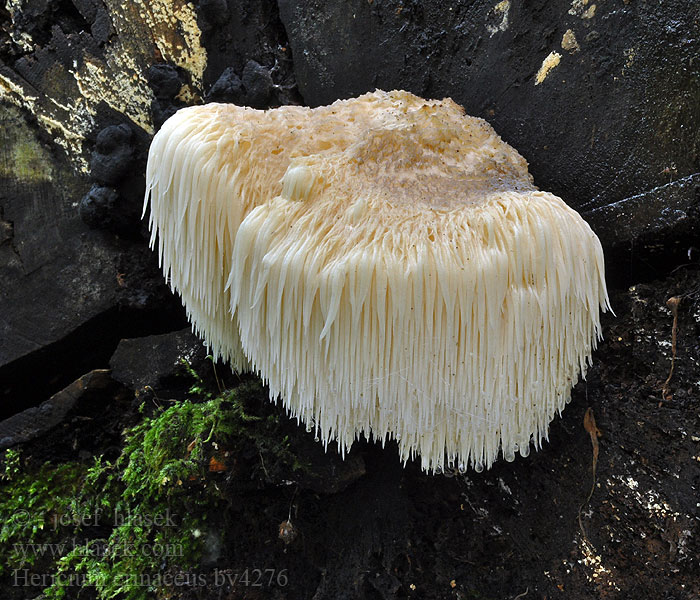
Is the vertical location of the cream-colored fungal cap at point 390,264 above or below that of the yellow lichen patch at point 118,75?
below

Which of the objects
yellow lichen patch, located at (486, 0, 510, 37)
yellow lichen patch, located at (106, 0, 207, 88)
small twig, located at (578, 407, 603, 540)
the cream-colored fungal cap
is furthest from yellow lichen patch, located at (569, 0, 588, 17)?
yellow lichen patch, located at (106, 0, 207, 88)

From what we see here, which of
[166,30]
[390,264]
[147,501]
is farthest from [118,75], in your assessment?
[147,501]

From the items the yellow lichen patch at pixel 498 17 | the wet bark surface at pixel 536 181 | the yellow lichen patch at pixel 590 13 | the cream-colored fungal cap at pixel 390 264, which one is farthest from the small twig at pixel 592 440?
the yellow lichen patch at pixel 498 17

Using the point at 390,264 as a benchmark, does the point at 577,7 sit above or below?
above

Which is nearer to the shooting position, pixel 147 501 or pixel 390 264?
pixel 390 264

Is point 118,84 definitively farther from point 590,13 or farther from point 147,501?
point 590,13

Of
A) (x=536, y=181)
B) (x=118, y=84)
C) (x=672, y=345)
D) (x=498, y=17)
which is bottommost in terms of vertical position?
(x=672, y=345)

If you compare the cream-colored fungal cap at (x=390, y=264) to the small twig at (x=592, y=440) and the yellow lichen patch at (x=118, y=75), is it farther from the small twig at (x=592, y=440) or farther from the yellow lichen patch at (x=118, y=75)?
the yellow lichen patch at (x=118, y=75)
